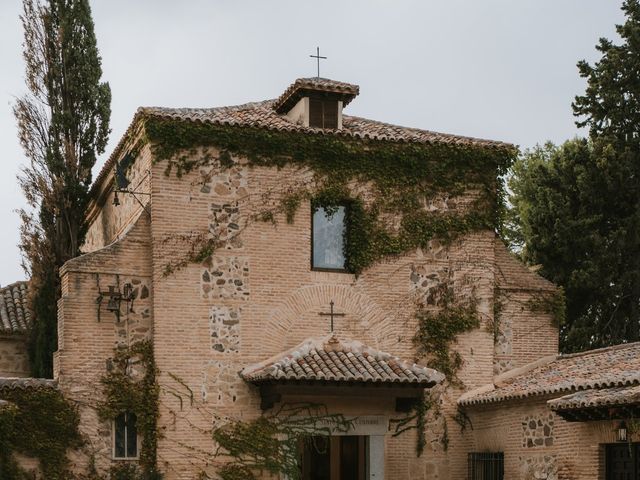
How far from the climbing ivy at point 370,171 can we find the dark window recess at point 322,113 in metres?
0.52

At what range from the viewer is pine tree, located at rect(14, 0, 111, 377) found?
73.7ft

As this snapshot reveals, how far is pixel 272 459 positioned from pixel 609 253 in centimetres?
1247

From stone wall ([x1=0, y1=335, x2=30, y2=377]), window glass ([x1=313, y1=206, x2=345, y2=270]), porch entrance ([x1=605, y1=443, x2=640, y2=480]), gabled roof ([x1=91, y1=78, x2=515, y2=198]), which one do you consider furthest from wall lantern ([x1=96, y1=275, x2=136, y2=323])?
porch entrance ([x1=605, y1=443, x2=640, y2=480])

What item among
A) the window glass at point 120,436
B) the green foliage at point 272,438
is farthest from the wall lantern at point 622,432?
the window glass at point 120,436

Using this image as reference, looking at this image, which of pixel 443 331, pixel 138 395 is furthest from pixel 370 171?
pixel 138 395

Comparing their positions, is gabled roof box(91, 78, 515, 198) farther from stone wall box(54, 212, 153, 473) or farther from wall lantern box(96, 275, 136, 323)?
wall lantern box(96, 275, 136, 323)

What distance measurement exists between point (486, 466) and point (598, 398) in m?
4.55

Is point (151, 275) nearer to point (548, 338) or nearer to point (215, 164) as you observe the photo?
point (215, 164)

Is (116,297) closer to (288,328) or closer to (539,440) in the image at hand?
(288,328)

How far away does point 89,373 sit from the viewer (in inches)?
730

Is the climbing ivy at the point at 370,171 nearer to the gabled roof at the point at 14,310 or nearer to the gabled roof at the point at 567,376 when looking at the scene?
the gabled roof at the point at 567,376

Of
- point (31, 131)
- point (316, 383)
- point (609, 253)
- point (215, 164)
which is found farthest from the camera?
point (609, 253)

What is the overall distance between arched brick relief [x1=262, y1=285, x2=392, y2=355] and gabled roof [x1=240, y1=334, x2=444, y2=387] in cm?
26

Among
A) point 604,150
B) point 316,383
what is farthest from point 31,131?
point 604,150
